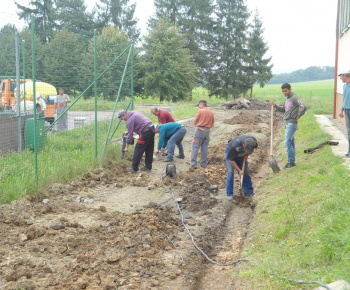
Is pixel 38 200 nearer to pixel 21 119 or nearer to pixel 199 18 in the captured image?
pixel 21 119

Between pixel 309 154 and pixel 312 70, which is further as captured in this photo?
pixel 312 70

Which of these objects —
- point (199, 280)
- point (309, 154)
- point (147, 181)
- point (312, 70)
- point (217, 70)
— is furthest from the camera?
point (312, 70)

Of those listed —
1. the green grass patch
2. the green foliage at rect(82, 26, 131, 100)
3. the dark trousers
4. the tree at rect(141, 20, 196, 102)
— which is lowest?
the green grass patch

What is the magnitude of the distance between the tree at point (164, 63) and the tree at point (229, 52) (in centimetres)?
1319

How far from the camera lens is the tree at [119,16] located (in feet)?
170

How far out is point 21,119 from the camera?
1092cm

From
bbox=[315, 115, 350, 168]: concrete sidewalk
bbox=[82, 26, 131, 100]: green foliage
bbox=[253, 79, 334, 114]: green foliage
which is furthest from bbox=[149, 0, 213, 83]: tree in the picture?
bbox=[82, 26, 131, 100]: green foliage

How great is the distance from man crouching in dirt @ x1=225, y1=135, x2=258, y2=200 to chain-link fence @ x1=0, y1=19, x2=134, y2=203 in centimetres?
356

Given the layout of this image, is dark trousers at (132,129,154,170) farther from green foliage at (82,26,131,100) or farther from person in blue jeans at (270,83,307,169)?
person in blue jeans at (270,83,307,169)

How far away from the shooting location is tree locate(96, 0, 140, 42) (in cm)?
5188

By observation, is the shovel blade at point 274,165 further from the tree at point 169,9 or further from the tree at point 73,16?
the tree at point 73,16

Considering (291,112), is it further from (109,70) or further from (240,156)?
(109,70)

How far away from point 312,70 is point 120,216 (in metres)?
127

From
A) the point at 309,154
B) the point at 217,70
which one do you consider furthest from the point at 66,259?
the point at 217,70
